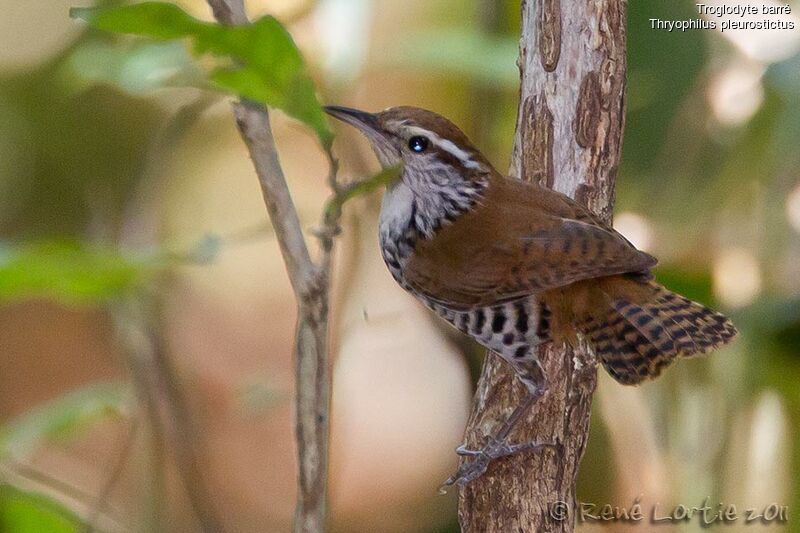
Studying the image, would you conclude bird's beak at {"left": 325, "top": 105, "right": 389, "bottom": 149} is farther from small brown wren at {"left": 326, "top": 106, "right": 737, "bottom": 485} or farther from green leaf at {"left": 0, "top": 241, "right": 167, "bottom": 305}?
green leaf at {"left": 0, "top": 241, "right": 167, "bottom": 305}

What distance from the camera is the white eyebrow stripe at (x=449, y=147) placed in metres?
1.50

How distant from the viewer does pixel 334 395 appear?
267 centimetres

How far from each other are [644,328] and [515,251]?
25 centimetres

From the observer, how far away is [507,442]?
5.16ft

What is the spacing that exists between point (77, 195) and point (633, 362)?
1750 mm

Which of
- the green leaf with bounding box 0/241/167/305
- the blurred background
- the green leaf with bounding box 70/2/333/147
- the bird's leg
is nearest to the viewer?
the green leaf with bounding box 70/2/333/147

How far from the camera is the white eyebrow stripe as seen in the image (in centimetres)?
150

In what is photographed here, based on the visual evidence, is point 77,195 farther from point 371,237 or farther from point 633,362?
point 633,362

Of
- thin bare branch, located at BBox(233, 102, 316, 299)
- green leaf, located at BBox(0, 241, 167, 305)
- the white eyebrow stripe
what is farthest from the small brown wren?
green leaf, located at BBox(0, 241, 167, 305)

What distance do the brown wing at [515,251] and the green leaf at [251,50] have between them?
0.56 m

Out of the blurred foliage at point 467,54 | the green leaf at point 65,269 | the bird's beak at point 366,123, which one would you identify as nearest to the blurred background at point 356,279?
the blurred foliage at point 467,54

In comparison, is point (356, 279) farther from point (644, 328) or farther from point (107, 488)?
point (644, 328)

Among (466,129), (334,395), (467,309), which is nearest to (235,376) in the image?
(334,395)

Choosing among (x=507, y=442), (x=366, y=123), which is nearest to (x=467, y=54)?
(x=366, y=123)
